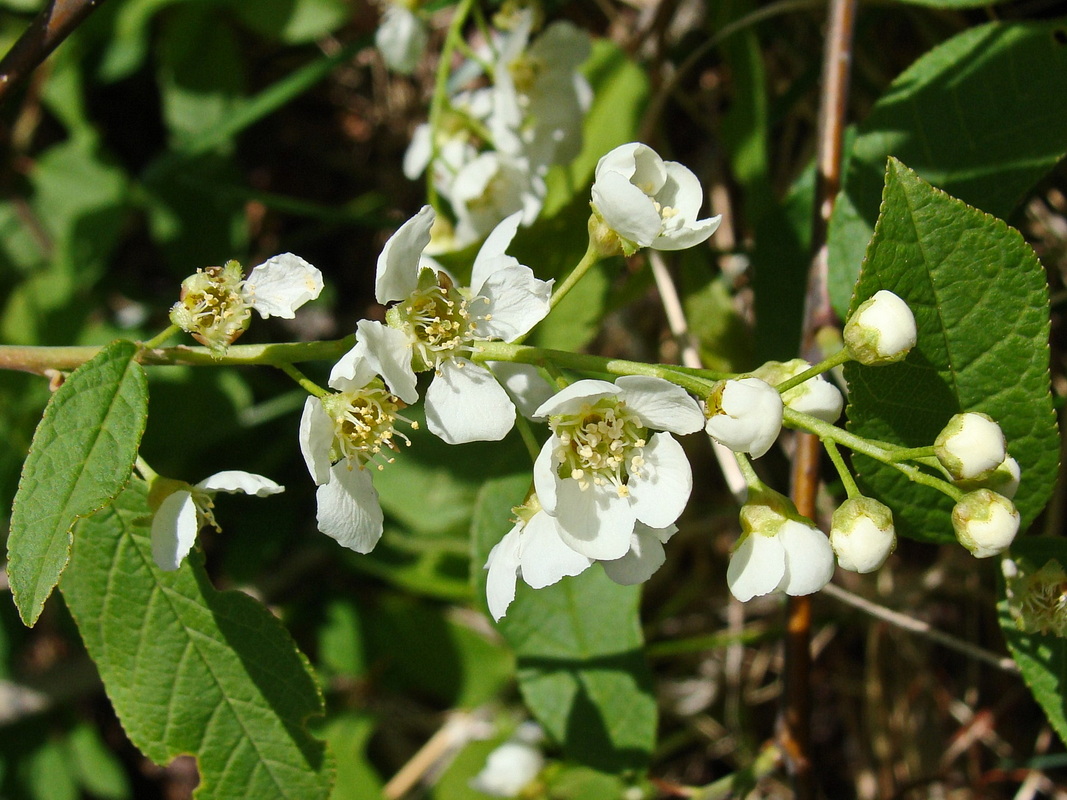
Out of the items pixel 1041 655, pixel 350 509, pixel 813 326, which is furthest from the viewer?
pixel 813 326

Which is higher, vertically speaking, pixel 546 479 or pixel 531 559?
pixel 546 479

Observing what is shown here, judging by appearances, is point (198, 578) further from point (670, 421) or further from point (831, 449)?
point (831, 449)

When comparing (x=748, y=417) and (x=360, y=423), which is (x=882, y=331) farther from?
(x=360, y=423)

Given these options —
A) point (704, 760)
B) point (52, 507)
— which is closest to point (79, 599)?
point (52, 507)

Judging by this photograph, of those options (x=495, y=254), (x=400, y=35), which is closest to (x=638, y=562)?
(x=495, y=254)

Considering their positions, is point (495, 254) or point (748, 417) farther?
point (495, 254)

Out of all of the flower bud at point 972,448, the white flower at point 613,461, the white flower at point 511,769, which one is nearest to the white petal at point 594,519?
the white flower at point 613,461

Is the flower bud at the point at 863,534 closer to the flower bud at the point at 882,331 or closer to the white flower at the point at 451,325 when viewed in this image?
the flower bud at the point at 882,331
